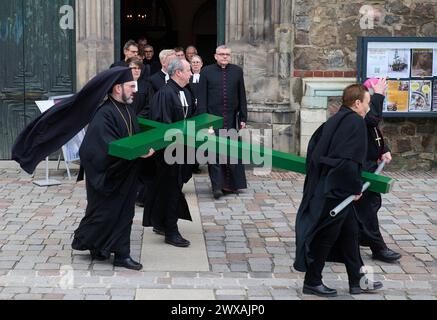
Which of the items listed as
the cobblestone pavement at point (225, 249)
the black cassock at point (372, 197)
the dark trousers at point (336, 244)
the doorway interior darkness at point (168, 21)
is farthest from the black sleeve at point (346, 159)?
the doorway interior darkness at point (168, 21)

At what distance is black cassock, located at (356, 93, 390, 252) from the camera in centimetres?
741

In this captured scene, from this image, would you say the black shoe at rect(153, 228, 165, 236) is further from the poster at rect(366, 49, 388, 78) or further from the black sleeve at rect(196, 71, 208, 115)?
the poster at rect(366, 49, 388, 78)

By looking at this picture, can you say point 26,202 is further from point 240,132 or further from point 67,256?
point 240,132

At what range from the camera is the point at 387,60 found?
37.6ft

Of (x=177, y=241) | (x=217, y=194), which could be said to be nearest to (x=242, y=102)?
(x=217, y=194)

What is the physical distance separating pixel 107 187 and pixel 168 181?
1063 millimetres

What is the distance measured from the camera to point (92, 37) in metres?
11.6

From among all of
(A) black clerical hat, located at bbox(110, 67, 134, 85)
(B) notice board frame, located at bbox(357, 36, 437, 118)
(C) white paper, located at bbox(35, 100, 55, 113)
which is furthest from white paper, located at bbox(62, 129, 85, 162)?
(A) black clerical hat, located at bbox(110, 67, 134, 85)

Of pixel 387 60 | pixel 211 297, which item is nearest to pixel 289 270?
pixel 211 297

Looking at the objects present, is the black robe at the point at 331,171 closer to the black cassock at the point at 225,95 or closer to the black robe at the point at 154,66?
the black cassock at the point at 225,95

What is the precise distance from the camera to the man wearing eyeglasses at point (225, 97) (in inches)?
400

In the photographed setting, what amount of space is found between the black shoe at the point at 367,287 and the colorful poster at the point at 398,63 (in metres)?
5.34

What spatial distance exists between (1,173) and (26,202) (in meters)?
1.83

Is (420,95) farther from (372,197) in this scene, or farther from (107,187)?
(107,187)
